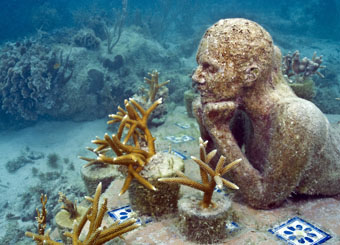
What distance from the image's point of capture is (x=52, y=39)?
14398 mm

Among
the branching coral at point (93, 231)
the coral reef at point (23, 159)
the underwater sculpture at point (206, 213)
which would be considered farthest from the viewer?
the coral reef at point (23, 159)

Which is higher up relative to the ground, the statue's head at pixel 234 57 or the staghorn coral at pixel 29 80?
the statue's head at pixel 234 57

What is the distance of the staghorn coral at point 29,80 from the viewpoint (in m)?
9.80

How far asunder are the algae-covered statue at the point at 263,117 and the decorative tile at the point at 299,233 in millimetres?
283

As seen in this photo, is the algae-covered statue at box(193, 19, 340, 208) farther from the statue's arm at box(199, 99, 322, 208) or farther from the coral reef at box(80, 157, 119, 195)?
the coral reef at box(80, 157, 119, 195)

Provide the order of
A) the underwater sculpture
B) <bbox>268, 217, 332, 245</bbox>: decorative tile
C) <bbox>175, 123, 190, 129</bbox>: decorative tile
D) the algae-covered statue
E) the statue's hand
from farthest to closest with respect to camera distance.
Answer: <bbox>175, 123, 190, 129</bbox>: decorative tile
the statue's hand
the algae-covered statue
<bbox>268, 217, 332, 245</bbox>: decorative tile
the underwater sculpture

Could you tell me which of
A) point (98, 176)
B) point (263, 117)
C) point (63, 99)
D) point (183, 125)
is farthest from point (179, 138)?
point (63, 99)

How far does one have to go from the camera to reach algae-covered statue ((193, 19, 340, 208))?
255 centimetres

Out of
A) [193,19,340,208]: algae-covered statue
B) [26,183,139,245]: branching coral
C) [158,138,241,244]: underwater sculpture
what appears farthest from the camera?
[193,19,340,208]: algae-covered statue

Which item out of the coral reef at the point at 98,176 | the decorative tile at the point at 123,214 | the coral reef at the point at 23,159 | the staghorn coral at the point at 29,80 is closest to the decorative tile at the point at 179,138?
the coral reef at the point at 98,176

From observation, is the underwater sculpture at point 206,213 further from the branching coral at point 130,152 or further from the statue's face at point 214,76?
the statue's face at point 214,76

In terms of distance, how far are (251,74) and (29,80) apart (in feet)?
31.6

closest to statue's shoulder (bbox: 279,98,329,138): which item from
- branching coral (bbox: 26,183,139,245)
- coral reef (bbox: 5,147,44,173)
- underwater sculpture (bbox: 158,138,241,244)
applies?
underwater sculpture (bbox: 158,138,241,244)

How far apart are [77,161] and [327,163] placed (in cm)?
772
